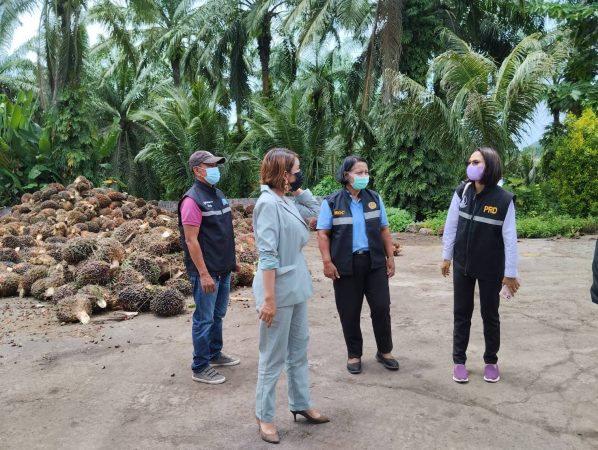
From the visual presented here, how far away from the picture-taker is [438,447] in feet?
10.7

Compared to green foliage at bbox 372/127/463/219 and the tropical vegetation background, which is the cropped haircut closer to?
the tropical vegetation background

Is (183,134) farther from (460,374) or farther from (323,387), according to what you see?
(460,374)

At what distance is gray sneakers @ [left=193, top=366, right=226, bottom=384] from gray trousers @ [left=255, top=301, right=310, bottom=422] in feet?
3.34

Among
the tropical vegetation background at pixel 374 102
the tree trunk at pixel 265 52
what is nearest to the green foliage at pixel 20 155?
the tropical vegetation background at pixel 374 102

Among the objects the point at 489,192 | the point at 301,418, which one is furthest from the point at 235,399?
the point at 489,192

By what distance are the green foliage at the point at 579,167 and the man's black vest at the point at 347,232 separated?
37.6ft

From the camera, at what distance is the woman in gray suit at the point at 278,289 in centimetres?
325

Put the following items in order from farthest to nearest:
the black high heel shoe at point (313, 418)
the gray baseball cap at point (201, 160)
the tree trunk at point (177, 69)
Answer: the tree trunk at point (177, 69) → the gray baseball cap at point (201, 160) → the black high heel shoe at point (313, 418)

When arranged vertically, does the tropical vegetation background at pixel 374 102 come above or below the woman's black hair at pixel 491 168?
above

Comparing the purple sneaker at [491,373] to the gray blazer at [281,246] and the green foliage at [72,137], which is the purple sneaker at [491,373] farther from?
the green foliage at [72,137]

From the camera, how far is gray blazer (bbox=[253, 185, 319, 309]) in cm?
324

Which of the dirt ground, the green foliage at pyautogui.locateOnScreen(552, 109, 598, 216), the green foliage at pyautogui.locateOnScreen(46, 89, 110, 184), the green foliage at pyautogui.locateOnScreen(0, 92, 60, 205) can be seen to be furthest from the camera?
the green foliage at pyautogui.locateOnScreen(46, 89, 110, 184)

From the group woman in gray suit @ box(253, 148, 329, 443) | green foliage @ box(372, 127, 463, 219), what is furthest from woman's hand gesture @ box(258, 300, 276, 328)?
green foliage @ box(372, 127, 463, 219)

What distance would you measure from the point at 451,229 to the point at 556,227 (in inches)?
384
